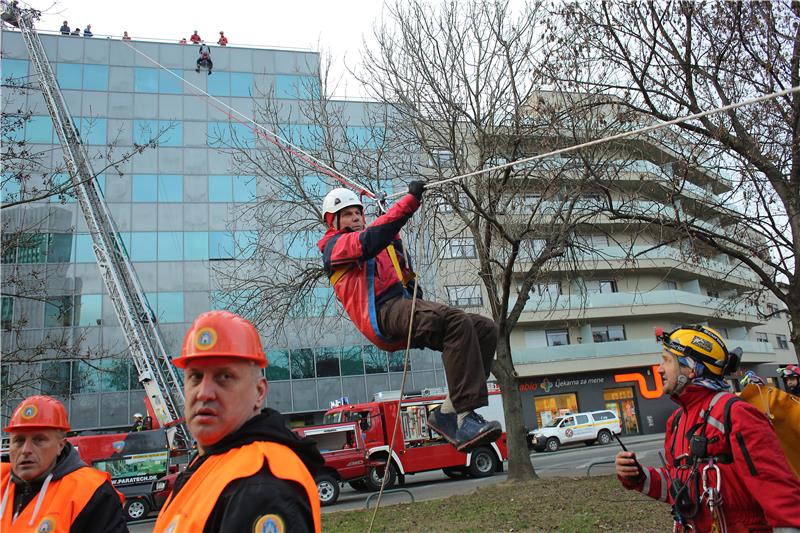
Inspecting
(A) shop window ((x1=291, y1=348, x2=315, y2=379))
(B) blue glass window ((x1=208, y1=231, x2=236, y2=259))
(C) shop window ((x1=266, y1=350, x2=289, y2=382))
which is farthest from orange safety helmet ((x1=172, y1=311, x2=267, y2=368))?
(B) blue glass window ((x1=208, y1=231, x2=236, y2=259))

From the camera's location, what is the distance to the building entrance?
3816 cm

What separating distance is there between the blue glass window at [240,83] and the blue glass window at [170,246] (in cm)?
801

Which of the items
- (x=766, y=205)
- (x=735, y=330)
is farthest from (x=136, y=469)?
(x=735, y=330)

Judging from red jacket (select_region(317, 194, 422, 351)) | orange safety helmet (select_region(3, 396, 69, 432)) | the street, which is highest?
red jacket (select_region(317, 194, 422, 351))

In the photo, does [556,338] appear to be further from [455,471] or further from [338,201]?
[338,201]

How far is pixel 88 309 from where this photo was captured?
28234 mm

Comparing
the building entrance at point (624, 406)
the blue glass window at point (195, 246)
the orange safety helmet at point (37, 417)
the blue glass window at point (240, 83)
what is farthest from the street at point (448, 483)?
the blue glass window at point (240, 83)

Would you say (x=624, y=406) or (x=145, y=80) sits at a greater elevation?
(x=145, y=80)

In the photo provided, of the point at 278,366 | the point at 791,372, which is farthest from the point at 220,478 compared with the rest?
the point at 278,366

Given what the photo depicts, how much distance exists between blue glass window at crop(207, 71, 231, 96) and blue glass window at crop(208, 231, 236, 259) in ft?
23.9

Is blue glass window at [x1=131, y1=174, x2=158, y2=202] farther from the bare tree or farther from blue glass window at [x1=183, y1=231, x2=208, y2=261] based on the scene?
the bare tree

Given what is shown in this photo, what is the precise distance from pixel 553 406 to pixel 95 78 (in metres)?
32.2

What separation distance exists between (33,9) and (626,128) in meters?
11.0

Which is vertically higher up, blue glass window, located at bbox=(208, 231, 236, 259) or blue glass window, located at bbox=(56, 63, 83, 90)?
blue glass window, located at bbox=(56, 63, 83, 90)
